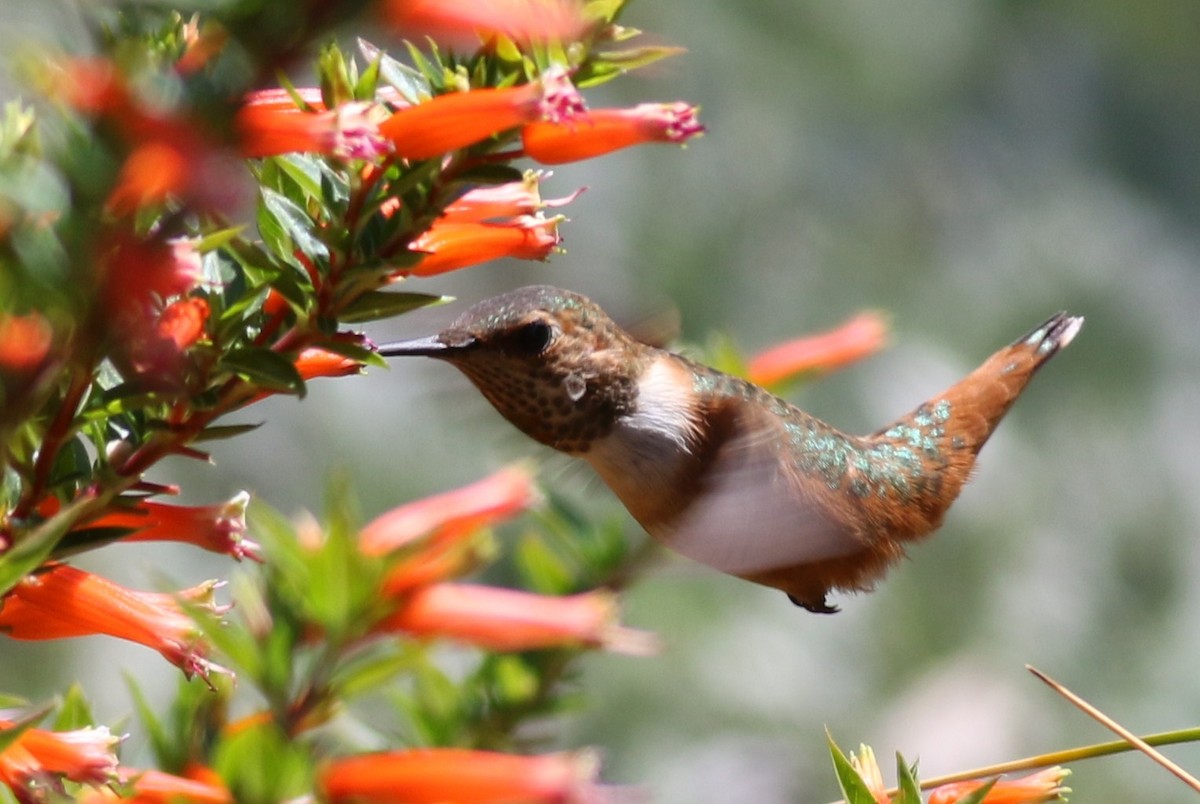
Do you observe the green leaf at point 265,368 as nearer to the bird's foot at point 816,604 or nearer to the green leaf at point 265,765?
the green leaf at point 265,765

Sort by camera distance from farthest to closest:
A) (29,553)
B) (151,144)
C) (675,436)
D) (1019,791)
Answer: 1. (675,436)
2. (1019,791)
3. (29,553)
4. (151,144)

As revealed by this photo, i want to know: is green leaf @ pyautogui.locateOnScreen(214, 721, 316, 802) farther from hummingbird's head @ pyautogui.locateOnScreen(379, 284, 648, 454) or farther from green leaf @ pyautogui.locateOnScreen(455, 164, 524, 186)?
hummingbird's head @ pyautogui.locateOnScreen(379, 284, 648, 454)

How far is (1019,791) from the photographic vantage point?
1515 millimetres

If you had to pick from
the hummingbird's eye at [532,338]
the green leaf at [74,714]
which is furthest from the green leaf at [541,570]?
the green leaf at [74,714]

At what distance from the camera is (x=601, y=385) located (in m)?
2.27

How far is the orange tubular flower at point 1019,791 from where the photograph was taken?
1.48 meters

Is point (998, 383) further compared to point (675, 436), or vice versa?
point (998, 383)

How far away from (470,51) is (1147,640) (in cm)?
552

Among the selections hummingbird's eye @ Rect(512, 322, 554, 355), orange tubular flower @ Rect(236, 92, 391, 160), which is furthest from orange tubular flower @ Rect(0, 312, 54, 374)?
hummingbird's eye @ Rect(512, 322, 554, 355)

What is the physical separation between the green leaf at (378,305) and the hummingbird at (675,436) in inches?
24.4

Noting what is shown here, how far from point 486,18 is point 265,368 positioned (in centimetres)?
33

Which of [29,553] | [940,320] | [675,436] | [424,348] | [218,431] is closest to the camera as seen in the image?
[29,553]

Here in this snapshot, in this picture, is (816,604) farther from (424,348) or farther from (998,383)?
(424,348)

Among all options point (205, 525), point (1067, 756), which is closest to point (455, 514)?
point (205, 525)
